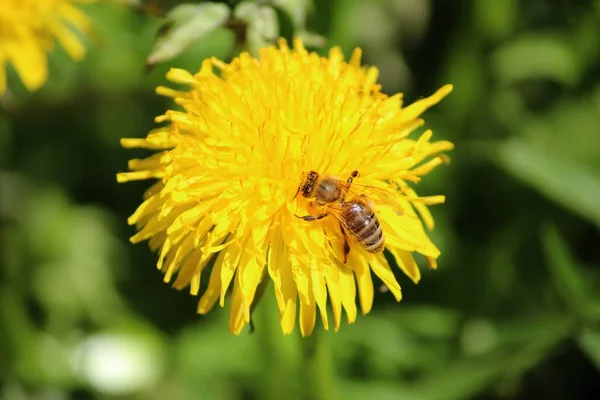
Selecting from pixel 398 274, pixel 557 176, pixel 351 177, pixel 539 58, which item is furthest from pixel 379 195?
pixel 539 58

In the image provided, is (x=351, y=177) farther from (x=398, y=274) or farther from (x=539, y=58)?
(x=539, y=58)

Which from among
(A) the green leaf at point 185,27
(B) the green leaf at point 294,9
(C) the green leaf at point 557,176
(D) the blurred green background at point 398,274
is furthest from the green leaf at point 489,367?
(A) the green leaf at point 185,27

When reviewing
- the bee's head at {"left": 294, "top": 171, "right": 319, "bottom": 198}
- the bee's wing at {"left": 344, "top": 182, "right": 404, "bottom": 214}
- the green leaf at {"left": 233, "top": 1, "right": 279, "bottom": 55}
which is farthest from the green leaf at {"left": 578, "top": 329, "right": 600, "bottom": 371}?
the green leaf at {"left": 233, "top": 1, "right": 279, "bottom": 55}

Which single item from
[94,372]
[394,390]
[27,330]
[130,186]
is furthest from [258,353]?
[130,186]

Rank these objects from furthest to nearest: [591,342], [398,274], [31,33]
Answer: [398,274] < [31,33] < [591,342]

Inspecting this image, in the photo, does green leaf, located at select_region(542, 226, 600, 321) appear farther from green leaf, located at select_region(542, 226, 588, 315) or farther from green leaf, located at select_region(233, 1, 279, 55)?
green leaf, located at select_region(233, 1, 279, 55)

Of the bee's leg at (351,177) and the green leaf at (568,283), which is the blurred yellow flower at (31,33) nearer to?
the bee's leg at (351,177)
